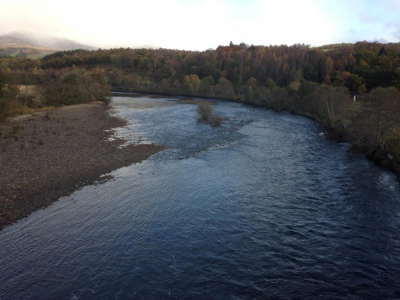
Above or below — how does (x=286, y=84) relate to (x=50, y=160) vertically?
Answer: above

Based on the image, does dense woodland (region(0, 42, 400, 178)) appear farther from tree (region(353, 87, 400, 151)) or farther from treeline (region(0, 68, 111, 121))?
treeline (region(0, 68, 111, 121))

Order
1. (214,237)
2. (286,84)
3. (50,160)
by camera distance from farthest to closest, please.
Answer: (286,84) → (50,160) → (214,237)

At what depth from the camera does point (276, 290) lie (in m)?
10.7

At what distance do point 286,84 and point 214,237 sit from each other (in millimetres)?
111806

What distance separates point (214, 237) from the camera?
565 inches

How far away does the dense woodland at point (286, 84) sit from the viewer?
27844 mm

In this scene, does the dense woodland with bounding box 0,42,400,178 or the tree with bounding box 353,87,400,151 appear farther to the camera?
the dense woodland with bounding box 0,42,400,178

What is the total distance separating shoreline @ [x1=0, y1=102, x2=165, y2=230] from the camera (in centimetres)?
1736

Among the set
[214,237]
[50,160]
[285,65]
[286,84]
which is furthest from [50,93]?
[285,65]

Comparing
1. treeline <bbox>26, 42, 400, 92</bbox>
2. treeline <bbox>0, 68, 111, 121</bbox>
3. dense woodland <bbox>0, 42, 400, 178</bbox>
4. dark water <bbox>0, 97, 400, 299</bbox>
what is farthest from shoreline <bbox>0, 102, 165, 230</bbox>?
treeline <bbox>26, 42, 400, 92</bbox>

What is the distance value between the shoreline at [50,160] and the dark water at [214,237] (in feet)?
4.37

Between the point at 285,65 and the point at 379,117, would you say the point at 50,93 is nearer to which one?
the point at 379,117

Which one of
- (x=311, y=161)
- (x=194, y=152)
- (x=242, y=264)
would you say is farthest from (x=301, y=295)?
(x=194, y=152)

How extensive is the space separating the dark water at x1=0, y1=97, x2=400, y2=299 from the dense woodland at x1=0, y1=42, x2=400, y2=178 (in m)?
5.37
